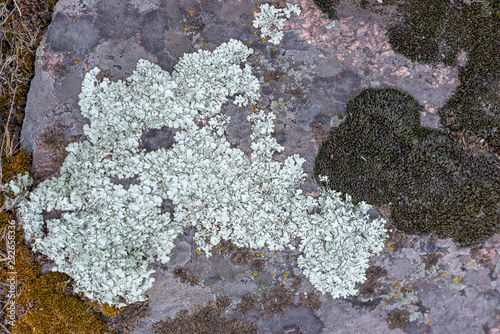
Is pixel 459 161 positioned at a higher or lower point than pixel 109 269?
higher

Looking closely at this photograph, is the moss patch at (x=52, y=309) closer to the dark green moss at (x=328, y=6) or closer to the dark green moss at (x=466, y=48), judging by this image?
the dark green moss at (x=328, y=6)

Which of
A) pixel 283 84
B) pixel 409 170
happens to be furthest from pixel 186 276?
pixel 409 170

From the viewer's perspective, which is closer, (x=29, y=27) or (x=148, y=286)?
(x=148, y=286)

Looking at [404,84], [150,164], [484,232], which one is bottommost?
[484,232]

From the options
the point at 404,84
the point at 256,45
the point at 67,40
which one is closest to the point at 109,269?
the point at 67,40

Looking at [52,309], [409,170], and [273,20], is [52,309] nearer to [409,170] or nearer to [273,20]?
[273,20]

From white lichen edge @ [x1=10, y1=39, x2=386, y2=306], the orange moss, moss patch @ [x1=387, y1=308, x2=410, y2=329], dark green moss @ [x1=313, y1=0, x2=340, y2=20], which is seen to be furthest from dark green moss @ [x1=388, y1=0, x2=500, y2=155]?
the orange moss

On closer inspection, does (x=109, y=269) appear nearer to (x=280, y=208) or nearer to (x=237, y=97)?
(x=280, y=208)

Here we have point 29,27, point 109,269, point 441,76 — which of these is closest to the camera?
point 109,269
